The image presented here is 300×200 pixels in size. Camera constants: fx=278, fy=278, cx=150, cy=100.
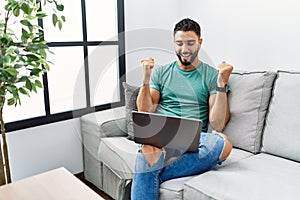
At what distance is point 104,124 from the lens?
1948 mm

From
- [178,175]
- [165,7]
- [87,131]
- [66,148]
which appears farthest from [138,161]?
[165,7]

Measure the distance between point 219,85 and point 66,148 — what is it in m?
1.27

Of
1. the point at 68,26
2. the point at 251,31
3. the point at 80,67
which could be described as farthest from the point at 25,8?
the point at 251,31

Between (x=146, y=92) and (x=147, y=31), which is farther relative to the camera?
(x=147, y=31)

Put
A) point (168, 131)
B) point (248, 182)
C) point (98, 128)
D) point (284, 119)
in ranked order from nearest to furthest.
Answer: point (248, 182) < point (168, 131) < point (284, 119) < point (98, 128)

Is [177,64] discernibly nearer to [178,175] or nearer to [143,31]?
[178,175]

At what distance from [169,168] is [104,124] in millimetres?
A: 697

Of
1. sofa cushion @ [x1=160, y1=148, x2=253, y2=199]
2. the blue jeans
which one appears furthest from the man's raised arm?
sofa cushion @ [x1=160, y1=148, x2=253, y2=199]

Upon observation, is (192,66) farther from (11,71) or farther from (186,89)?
(11,71)

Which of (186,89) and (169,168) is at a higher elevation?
(186,89)

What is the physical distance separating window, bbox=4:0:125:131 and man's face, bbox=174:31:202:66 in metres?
0.87

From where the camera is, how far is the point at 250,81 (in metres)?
1.78

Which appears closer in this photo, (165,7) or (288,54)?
(288,54)

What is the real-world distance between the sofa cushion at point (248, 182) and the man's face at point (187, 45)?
0.68 metres
